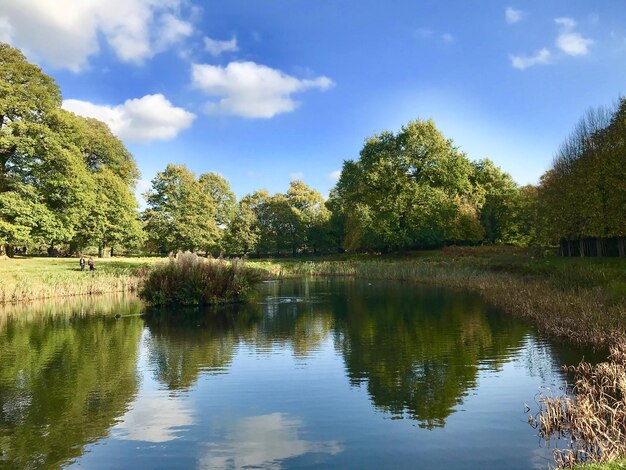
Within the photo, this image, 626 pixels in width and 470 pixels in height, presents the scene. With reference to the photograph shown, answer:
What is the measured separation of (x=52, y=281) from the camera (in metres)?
30.5

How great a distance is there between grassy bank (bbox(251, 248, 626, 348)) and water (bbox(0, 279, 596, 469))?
113cm

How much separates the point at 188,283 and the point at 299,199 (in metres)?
58.1

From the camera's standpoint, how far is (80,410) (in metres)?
9.70

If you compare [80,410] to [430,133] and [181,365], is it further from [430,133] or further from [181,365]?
[430,133]

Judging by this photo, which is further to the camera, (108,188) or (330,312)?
(108,188)

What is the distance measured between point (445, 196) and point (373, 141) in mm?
11602

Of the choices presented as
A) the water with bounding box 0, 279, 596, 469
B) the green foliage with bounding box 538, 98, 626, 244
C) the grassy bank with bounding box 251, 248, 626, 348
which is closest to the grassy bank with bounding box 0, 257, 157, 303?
the water with bounding box 0, 279, 596, 469

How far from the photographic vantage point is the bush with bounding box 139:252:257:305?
88.3 ft

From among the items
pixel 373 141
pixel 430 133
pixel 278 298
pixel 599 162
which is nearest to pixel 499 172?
pixel 430 133

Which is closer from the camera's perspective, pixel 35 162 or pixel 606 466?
pixel 606 466

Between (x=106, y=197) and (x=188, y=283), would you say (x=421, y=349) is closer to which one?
(x=188, y=283)

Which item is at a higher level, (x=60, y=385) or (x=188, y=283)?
(x=188, y=283)

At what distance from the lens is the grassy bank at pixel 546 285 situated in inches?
599

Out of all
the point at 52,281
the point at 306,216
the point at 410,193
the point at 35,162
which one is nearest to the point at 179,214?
the point at 306,216
